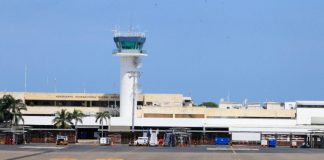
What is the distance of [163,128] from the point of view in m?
155

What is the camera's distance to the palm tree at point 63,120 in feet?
496

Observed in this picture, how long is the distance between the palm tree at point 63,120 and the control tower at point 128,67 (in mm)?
10329

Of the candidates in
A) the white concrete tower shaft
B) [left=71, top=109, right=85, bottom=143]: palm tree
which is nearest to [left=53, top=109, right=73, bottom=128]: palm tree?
[left=71, top=109, right=85, bottom=143]: palm tree

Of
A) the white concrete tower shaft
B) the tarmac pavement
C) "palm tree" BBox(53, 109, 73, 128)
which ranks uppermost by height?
the white concrete tower shaft

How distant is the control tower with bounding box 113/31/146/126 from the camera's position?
156 meters

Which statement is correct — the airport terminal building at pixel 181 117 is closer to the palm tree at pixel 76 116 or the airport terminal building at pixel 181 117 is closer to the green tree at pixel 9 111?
the palm tree at pixel 76 116

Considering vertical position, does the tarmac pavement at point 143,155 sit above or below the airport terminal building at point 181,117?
below

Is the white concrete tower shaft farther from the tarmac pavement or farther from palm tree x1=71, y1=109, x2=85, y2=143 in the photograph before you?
the tarmac pavement

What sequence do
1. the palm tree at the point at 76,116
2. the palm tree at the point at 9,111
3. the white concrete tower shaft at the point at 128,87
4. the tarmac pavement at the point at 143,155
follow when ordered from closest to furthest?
the tarmac pavement at the point at 143,155 < the palm tree at the point at 9,111 < the palm tree at the point at 76,116 < the white concrete tower shaft at the point at 128,87

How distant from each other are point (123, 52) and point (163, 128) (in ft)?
53.5

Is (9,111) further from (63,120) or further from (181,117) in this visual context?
(181,117)

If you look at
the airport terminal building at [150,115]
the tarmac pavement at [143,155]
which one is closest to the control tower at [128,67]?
the airport terminal building at [150,115]

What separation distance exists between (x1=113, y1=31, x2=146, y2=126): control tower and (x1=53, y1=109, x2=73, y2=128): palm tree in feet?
33.9

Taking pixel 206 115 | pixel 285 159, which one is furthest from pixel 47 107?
pixel 285 159
